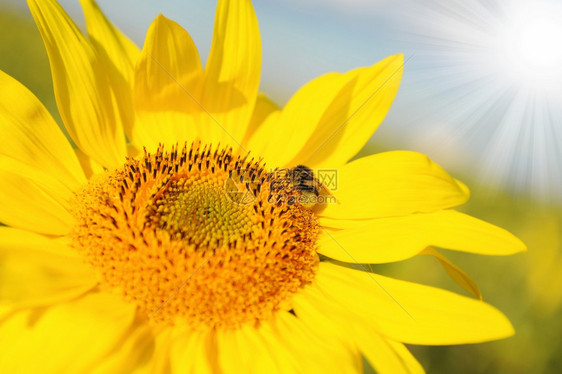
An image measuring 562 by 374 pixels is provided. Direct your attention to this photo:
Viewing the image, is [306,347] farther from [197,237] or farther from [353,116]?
[353,116]

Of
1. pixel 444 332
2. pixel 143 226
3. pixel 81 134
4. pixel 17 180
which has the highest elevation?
pixel 81 134

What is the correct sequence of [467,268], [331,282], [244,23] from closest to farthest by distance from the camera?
[331,282] < [244,23] < [467,268]

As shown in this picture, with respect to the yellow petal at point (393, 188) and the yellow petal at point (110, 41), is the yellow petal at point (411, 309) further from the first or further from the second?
the yellow petal at point (110, 41)

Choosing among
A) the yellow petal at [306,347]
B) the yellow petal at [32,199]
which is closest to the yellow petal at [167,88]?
the yellow petal at [32,199]

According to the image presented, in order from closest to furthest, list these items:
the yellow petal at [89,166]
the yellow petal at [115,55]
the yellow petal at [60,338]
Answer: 1. the yellow petal at [60,338]
2. the yellow petal at [89,166]
3. the yellow petal at [115,55]

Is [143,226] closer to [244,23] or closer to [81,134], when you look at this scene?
[81,134]

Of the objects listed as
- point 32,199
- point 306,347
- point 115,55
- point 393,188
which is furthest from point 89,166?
point 393,188

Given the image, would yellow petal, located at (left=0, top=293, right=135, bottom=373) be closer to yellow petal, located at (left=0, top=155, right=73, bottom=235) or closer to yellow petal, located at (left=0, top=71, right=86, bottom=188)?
yellow petal, located at (left=0, top=155, right=73, bottom=235)

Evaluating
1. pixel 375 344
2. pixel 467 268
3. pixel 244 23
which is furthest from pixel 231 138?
pixel 467 268
